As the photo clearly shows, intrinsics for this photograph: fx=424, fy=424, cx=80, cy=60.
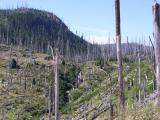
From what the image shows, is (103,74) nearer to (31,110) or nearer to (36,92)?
(36,92)

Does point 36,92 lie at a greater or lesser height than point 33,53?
lesser

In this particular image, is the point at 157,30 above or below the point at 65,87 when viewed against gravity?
above

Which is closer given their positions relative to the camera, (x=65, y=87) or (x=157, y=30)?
(x=157, y=30)

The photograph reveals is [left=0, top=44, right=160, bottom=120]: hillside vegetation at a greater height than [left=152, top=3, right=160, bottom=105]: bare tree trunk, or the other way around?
[left=152, top=3, right=160, bottom=105]: bare tree trunk

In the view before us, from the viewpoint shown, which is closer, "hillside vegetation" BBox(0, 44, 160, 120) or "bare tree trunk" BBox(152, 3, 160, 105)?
"bare tree trunk" BBox(152, 3, 160, 105)

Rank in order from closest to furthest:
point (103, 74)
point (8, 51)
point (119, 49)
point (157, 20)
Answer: point (157, 20), point (119, 49), point (103, 74), point (8, 51)

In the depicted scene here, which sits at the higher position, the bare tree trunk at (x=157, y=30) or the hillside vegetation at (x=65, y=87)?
the bare tree trunk at (x=157, y=30)

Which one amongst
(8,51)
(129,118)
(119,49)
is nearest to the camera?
(129,118)

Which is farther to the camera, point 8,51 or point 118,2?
point 8,51

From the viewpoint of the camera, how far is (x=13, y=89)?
417 ft

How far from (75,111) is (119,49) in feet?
250

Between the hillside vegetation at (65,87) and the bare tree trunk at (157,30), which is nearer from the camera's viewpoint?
the bare tree trunk at (157,30)

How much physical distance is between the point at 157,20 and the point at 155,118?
3207 millimetres

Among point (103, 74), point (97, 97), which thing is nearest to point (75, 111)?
point (97, 97)
